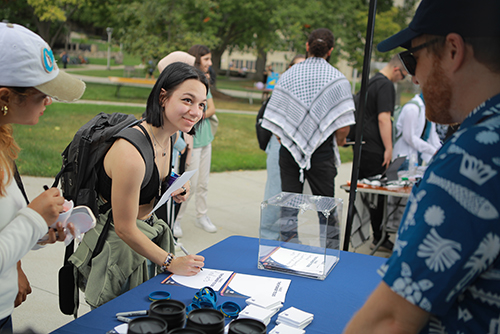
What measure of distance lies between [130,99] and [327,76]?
525 inches

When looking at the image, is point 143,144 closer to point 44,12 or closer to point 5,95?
point 5,95

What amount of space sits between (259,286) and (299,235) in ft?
3.02

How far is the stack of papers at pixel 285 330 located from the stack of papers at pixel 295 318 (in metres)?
0.03

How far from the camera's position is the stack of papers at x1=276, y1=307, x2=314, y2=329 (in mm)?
1652

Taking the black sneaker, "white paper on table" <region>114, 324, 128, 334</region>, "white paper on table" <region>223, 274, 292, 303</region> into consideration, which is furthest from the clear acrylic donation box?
the black sneaker

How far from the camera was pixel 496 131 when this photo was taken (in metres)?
0.91

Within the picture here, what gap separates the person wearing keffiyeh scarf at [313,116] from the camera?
4.02 metres

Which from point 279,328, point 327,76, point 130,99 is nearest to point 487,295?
point 279,328

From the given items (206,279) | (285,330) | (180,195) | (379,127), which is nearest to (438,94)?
(285,330)

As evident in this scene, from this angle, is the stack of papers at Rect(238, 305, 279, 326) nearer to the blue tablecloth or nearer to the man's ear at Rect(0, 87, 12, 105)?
the blue tablecloth

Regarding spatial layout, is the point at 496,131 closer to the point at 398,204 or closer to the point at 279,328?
the point at 279,328

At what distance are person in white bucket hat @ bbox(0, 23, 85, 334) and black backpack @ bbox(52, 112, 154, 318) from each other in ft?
1.84

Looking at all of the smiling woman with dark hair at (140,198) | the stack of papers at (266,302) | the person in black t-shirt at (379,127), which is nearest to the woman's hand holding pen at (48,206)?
the smiling woman with dark hair at (140,198)

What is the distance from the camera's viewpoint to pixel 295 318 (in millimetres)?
1674
